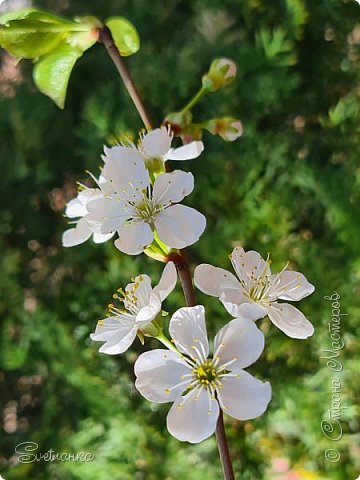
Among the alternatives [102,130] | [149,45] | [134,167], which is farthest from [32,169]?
[134,167]

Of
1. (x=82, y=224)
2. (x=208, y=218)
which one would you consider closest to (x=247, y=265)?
(x=82, y=224)

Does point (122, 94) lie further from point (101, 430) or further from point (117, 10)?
point (101, 430)

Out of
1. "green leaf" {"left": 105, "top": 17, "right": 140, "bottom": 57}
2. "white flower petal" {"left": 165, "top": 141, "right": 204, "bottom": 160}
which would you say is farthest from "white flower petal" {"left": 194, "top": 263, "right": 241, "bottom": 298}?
"green leaf" {"left": 105, "top": 17, "right": 140, "bottom": 57}

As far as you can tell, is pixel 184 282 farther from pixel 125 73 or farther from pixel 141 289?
pixel 125 73

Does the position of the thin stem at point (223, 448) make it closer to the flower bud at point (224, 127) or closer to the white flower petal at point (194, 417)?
the white flower petal at point (194, 417)

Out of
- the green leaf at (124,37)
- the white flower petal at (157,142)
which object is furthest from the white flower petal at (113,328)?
Result: the green leaf at (124,37)

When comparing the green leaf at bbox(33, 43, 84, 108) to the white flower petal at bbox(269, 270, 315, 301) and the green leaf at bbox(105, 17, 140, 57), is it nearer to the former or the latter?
the green leaf at bbox(105, 17, 140, 57)

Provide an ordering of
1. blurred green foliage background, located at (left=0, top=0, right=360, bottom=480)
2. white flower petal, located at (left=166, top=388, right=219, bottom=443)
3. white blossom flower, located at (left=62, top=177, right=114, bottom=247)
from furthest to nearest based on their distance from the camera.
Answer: blurred green foliage background, located at (left=0, top=0, right=360, bottom=480) → white blossom flower, located at (left=62, top=177, right=114, bottom=247) → white flower petal, located at (left=166, top=388, right=219, bottom=443)
